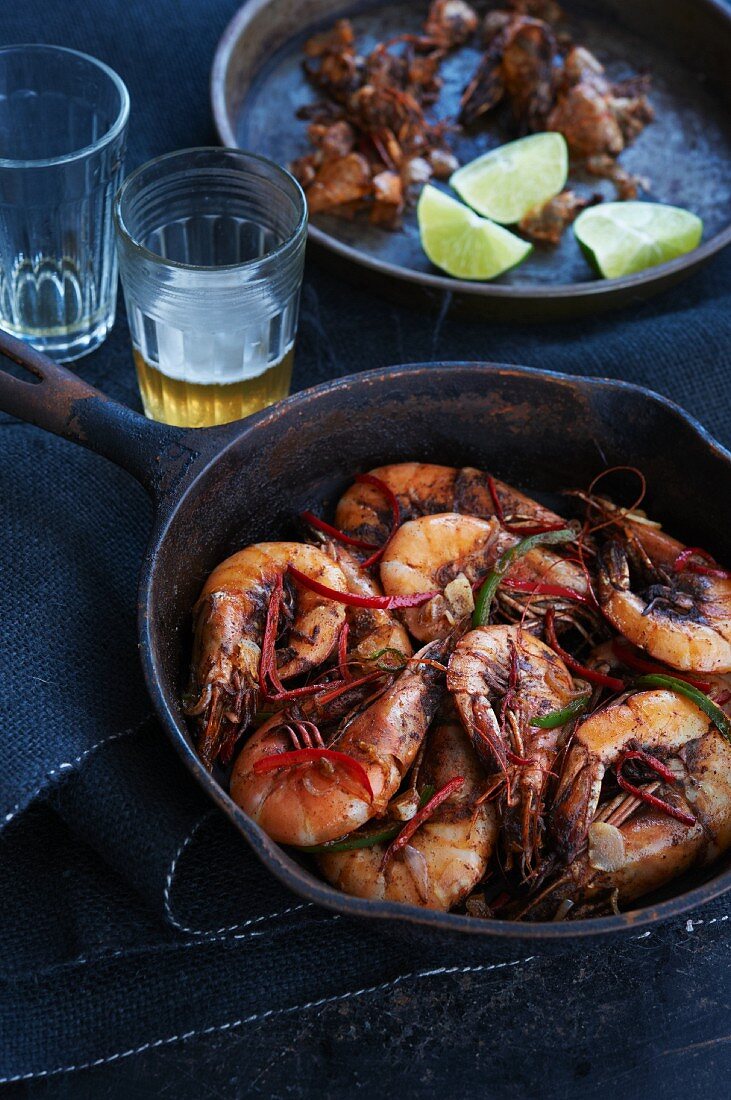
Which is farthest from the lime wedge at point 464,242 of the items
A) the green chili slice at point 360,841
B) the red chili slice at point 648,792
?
the green chili slice at point 360,841

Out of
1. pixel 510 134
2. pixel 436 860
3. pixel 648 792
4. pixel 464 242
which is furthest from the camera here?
pixel 510 134

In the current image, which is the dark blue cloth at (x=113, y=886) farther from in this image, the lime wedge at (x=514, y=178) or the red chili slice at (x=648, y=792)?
the lime wedge at (x=514, y=178)

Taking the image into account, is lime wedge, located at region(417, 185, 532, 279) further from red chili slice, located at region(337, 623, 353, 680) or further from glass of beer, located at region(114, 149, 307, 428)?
red chili slice, located at region(337, 623, 353, 680)

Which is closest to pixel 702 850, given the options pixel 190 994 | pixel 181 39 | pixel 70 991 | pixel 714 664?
pixel 714 664

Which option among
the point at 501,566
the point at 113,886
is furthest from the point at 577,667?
the point at 113,886

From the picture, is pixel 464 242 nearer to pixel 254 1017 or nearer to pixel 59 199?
pixel 59 199

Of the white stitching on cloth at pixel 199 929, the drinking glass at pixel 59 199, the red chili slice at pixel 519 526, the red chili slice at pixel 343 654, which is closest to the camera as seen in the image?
the white stitching on cloth at pixel 199 929
